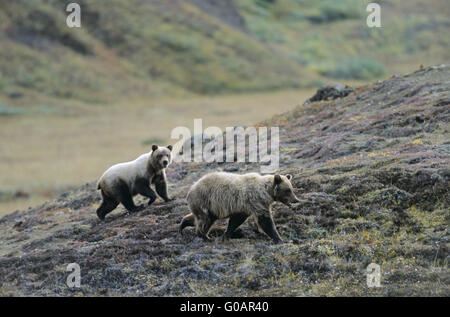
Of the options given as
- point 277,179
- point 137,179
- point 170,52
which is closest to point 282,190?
point 277,179

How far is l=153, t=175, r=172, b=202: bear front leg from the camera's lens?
57.9ft

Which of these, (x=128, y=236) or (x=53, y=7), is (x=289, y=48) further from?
(x=128, y=236)

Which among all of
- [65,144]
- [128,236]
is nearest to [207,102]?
[65,144]

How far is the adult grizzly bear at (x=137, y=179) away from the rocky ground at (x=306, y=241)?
559 mm

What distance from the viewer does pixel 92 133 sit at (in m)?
60.1

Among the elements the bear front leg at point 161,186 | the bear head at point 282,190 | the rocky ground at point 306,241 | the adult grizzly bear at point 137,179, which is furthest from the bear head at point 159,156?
the bear head at point 282,190

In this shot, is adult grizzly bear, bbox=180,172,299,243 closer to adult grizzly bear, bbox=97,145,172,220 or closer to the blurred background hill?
adult grizzly bear, bbox=97,145,172,220

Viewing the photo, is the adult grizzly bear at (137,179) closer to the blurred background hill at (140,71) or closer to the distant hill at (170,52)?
the blurred background hill at (140,71)

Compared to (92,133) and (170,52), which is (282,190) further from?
(170,52)

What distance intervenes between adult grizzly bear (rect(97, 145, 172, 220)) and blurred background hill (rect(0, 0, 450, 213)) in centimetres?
1975

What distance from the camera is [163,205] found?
17391 millimetres

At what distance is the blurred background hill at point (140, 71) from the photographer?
52.8 metres
